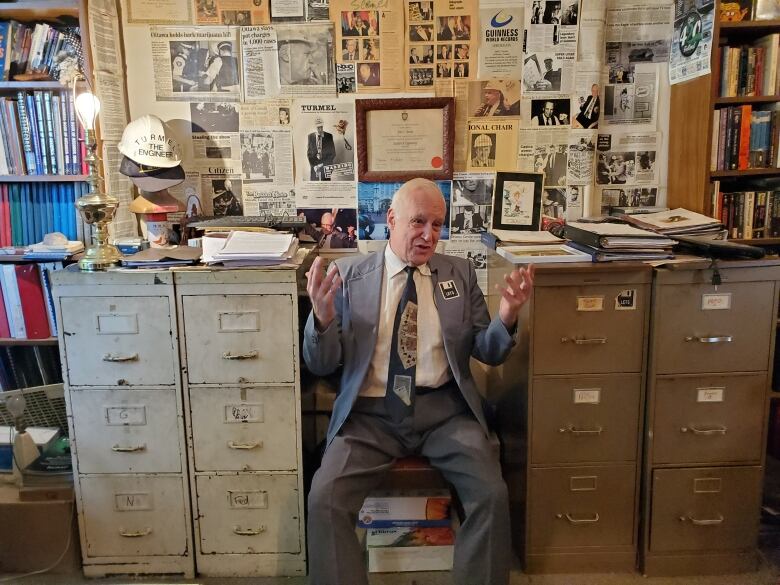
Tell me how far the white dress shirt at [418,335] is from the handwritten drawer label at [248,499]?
0.47 metres

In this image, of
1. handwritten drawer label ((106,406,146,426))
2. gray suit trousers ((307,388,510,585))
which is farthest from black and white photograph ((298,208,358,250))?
handwritten drawer label ((106,406,146,426))

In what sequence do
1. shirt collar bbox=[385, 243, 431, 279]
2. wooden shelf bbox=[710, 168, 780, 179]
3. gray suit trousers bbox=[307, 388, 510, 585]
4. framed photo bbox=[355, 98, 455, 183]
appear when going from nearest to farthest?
gray suit trousers bbox=[307, 388, 510, 585] → shirt collar bbox=[385, 243, 431, 279] → wooden shelf bbox=[710, 168, 780, 179] → framed photo bbox=[355, 98, 455, 183]

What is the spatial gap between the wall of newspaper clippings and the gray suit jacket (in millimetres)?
462

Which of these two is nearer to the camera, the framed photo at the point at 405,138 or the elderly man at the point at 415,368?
the elderly man at the point at 415,368

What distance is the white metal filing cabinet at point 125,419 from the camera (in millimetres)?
1779

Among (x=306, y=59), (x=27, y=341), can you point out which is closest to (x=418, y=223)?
(x=306, y=59)

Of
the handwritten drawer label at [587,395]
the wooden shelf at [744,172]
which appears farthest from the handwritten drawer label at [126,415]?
the wooden shelf at [744,172]

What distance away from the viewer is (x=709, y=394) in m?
1.85

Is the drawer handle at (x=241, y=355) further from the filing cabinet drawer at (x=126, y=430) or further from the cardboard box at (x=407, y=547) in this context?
the cardboard box at (x=407, y=547)

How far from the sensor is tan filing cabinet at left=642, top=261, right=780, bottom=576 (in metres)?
1.81

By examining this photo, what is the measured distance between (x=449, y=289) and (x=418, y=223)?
0.78ft

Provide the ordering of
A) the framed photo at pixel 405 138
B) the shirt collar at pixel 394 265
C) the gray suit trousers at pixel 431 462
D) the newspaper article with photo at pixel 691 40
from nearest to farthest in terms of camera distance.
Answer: the gray suit trousers at pixel 431 462 < the shirt collar at pixel 394 265 < the newspaper article with photo at pixel 691 40 < the framed photo at pixel 405 138

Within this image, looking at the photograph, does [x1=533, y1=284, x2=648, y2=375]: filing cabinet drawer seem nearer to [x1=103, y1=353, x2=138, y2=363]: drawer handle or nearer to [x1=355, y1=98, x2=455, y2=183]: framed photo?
[x1=355, y1=98, x2=455, y2=183]: framed photo

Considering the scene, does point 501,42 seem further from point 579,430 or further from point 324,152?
point 579,430
